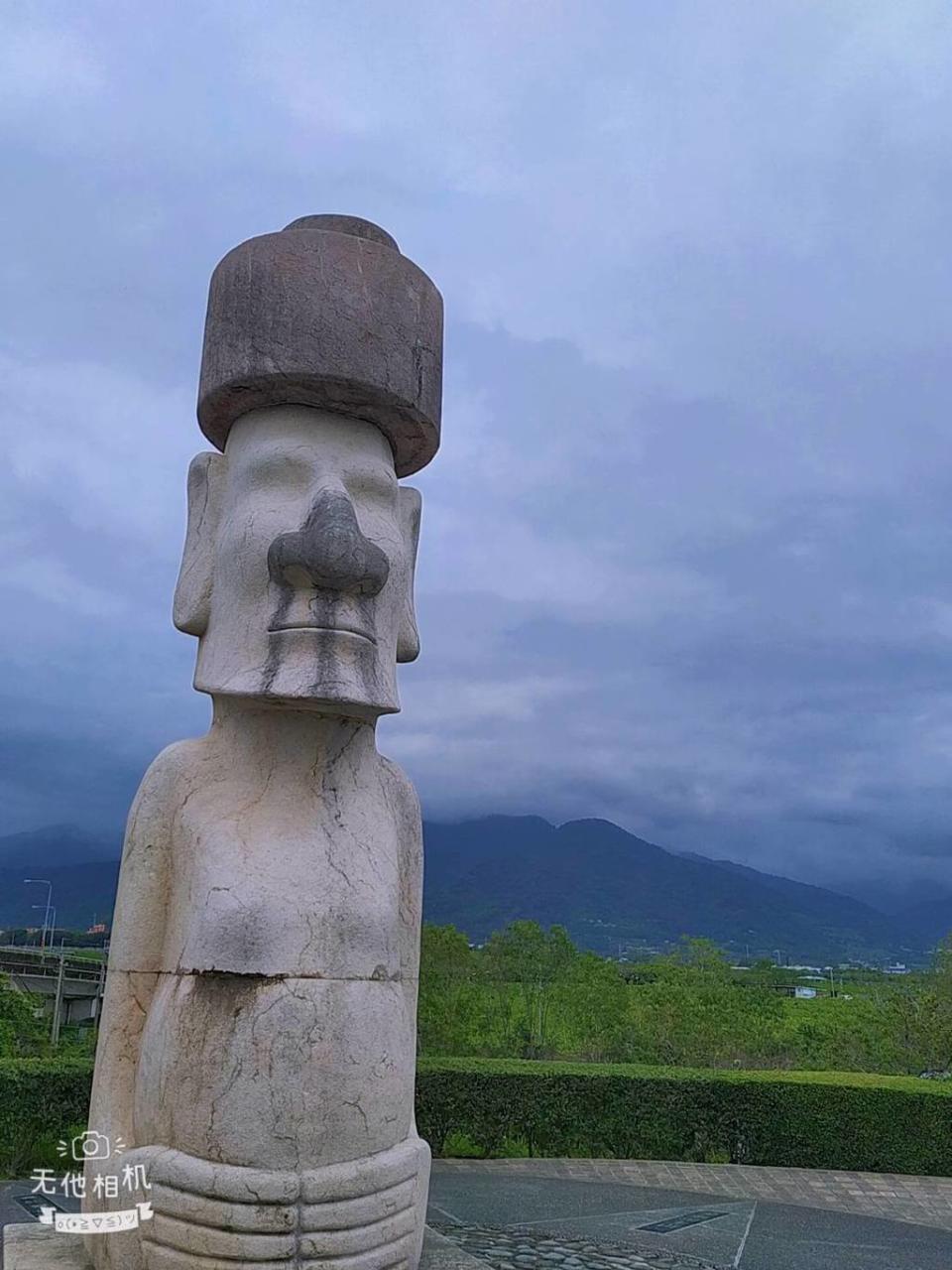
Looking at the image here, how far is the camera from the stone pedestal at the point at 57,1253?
396cm

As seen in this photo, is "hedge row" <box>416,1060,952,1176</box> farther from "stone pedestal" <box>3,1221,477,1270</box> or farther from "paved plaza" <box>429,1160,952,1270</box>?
"stone pedestal" <box>3,1221,477,1270</box>

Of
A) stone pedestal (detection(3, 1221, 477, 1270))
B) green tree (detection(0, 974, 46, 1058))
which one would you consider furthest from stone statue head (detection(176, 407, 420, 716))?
green tree (detection(0, 974, 46, 1058))

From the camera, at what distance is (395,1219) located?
12.1 ft

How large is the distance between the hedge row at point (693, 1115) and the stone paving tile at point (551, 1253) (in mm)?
6112

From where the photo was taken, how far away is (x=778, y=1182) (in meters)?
11.0

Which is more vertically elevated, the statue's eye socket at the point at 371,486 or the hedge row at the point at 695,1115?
the statue's eye socket at the point at 371,486

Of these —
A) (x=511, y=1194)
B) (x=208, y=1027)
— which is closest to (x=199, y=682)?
(x=208, y=1027)

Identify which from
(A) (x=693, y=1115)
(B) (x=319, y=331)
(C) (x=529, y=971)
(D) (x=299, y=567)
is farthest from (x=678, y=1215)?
(C) (x=529, y=971)

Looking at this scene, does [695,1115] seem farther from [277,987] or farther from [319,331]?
[319,331]

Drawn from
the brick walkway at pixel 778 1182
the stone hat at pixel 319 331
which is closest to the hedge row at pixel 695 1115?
the brick walkway at pixel 778 1182

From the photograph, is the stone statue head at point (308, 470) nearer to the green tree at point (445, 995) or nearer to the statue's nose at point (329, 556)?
the statue's nose at point (329, 556)

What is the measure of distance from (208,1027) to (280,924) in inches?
16.1

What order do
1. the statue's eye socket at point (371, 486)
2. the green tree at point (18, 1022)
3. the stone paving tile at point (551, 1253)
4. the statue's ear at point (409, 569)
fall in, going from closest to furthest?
1. the statue's eye socket at point (371, 486)
2. the statue's ear at point (409, 569)
3. the stone paving tile at point (551, 1253)
4. the green tree at point (18, 1022)

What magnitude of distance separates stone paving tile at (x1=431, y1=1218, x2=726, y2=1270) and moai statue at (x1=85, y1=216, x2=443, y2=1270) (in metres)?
1.57
